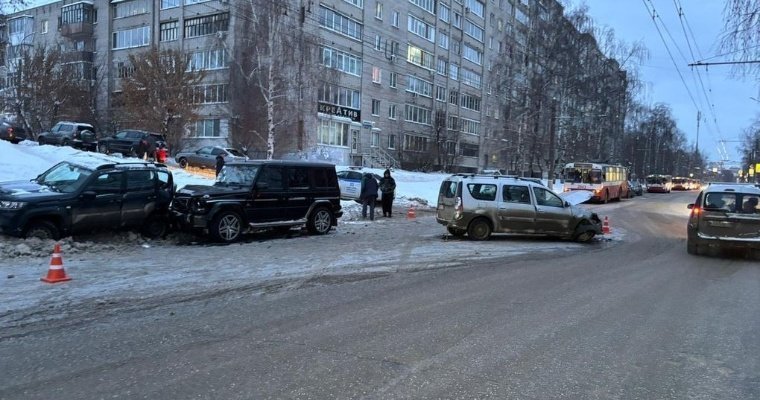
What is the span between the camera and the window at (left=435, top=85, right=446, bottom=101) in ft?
212

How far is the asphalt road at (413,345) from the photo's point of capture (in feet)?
14.9

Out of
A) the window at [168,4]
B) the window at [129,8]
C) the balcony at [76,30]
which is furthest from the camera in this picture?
the balcony at [76,30]

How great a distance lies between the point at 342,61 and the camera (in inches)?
Result: 1948

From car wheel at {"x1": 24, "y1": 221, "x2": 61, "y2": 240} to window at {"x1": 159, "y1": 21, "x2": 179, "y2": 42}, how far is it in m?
43.0

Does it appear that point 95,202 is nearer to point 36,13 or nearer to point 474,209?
point 474,209

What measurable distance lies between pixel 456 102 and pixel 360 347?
65.1 m

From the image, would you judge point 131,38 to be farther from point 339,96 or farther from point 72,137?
point 72,137

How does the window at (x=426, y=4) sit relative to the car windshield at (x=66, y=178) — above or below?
above

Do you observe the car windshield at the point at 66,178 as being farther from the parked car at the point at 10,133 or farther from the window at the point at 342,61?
the window at the point at 342,61

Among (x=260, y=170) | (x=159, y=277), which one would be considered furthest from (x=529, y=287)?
(x=260, y=170)

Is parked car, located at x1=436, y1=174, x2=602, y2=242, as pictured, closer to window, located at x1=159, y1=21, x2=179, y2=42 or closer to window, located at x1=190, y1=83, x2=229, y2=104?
window, located at x1=190, y1=83, x2=229, y2=104

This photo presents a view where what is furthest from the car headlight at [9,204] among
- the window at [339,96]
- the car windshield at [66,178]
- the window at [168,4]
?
the window at [168,4]

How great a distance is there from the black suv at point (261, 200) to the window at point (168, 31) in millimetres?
40983

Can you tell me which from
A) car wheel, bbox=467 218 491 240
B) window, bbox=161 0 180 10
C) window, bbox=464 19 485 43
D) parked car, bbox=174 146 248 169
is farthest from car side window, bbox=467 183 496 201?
window, bbox=464 19 485 43
